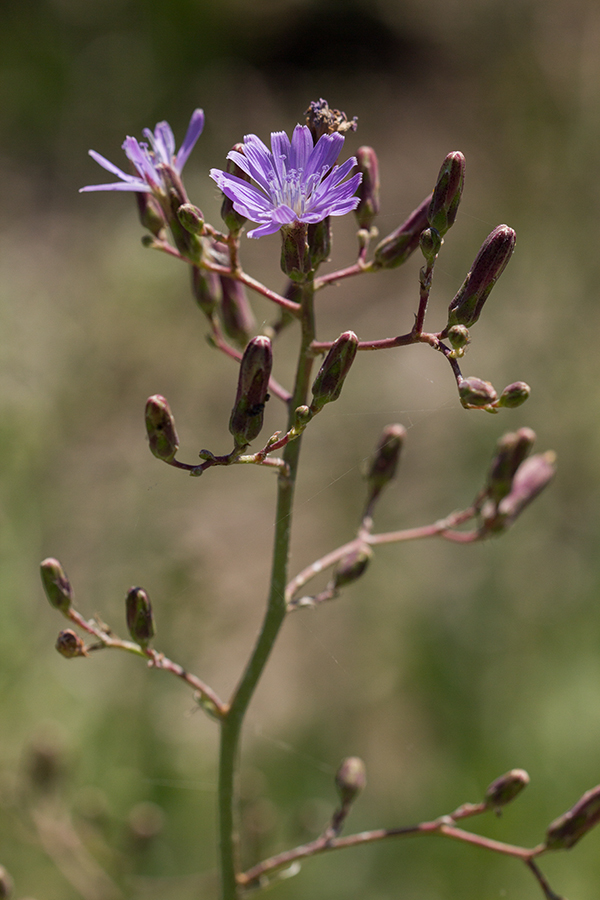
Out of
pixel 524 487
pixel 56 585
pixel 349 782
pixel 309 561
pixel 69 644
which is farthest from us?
pixel 309 561

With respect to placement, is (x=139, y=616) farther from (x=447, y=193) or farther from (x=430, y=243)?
(x=447, y=193)

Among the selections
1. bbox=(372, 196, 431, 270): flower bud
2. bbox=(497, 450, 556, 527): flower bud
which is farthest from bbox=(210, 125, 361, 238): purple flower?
bbox=(497, 450, 556, 527): flower bud

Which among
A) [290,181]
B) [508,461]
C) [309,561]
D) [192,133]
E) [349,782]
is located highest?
[192,133]

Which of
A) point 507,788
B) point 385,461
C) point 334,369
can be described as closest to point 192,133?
point 334,369

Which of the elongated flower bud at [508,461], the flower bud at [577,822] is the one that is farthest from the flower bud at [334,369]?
the flower bud at [577,822]

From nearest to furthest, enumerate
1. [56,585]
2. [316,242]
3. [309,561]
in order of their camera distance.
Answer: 1. [316,242]
2. [56,585]
3. [309,561]

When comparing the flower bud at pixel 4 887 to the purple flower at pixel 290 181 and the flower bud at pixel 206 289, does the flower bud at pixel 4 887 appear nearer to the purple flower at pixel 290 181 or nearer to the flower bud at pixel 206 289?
the flower bud at pixel 206 289
